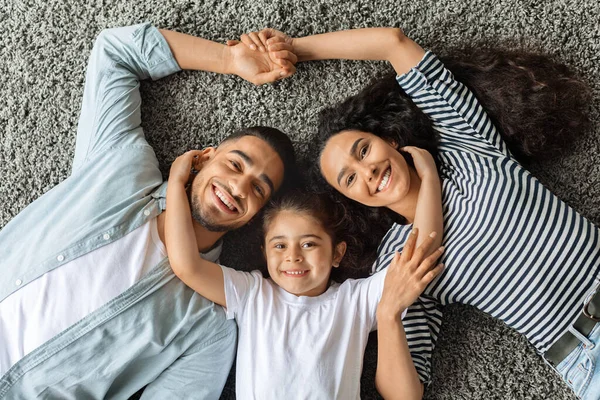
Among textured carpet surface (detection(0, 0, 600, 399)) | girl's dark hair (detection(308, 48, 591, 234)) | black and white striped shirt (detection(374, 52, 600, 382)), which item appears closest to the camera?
black and white striped shirt (detection(374, 52, 600, 382))

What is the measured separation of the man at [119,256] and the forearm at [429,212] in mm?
319

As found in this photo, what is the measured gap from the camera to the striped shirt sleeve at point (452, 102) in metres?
1.22

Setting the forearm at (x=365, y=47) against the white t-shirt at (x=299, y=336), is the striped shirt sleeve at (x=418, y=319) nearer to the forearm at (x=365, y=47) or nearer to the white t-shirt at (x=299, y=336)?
the white t-shirt at (x=299, y=336)

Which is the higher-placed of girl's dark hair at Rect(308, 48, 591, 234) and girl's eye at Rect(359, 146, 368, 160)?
girl's dark hair at Rect(308, 48, 591, 234)

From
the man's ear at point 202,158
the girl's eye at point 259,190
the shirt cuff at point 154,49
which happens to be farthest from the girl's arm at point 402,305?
the shirt cuff at point 154,49

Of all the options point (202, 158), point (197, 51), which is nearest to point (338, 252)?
point (202, 158)

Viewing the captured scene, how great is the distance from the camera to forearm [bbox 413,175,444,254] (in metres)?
1.21

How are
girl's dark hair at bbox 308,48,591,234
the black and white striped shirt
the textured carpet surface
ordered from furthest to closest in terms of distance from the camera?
the textured carpet surface < girl's dark hair at bbox 308,48,591,234 < the black and white striped shirt

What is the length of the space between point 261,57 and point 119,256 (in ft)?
1.87

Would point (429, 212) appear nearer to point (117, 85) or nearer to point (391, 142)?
point (391, 142)

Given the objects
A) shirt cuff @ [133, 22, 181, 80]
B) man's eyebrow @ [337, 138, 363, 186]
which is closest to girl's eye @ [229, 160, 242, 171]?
man's eyebrow @ [337, 138, 363, 186]

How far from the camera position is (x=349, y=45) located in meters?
A: 1.32

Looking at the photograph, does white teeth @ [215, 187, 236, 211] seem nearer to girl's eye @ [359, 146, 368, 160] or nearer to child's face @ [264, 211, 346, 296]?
child's face @ [264, 211, 346, 296]

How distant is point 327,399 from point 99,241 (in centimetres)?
59
